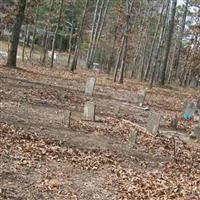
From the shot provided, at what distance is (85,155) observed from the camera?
11.3m

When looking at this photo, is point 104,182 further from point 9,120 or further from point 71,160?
point 9,120

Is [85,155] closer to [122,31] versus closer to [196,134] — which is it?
[196,134]

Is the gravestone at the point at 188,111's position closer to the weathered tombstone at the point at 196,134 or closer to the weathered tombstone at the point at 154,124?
the weathered tombstone at the point at 196,134

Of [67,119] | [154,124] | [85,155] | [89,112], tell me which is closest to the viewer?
[85,155]

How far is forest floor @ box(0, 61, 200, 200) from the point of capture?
912cm

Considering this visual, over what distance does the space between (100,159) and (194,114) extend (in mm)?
10692

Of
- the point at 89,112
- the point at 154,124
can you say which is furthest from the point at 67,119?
the point at 154,124

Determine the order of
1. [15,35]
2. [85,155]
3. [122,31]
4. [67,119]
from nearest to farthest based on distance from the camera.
Result: [85,155] < [67,119] < [15,35] < [122,31]

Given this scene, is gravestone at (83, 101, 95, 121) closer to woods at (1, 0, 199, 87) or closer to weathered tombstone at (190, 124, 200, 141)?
weathered tombstone at (190, 124, 200, 141)

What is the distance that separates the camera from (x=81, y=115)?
1623cm

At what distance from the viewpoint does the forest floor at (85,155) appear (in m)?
9.12

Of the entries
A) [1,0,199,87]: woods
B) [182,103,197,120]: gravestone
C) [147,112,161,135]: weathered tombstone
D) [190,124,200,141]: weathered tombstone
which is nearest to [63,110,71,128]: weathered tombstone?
[147,112,161,135]: weathered tombstone

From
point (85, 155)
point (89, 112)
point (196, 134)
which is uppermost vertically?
point (89, 112)

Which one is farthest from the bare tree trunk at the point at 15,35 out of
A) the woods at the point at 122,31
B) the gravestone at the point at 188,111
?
the gravestone at the point at 188,111
